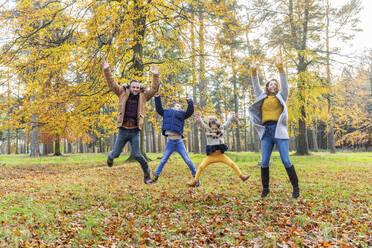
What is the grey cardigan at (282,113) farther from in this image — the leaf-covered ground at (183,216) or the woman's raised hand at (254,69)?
the leaf-covered ground at (183,216)

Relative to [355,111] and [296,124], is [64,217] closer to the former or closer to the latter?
[296,124]

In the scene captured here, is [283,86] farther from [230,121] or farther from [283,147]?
[230,121]

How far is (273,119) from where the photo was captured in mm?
5516

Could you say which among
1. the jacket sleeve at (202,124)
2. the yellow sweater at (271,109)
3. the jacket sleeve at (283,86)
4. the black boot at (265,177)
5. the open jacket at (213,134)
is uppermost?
the jacket sleeve at (283,86)

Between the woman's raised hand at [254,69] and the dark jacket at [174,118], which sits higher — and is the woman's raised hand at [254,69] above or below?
above

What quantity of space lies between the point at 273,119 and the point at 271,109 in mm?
226

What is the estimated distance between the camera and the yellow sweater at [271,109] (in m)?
5.53

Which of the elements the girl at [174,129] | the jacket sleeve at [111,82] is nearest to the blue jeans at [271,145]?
the girl at [174,129]

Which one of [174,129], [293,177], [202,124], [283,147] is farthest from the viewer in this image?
[174,129]

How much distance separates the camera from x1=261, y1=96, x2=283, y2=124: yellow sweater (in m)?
5.53

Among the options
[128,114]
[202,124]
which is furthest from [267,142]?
[128,114]

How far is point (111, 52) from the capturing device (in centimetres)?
930

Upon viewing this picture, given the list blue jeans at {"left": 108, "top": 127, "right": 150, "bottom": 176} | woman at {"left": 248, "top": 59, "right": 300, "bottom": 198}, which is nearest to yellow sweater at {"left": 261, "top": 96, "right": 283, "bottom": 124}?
woman at {"left": 248, "top": 59, "right": 300, "bottom": 198}

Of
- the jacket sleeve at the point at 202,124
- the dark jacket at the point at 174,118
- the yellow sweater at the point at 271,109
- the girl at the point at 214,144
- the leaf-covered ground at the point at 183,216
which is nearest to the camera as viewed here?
the leaf-covered ground at the point at 183,216
